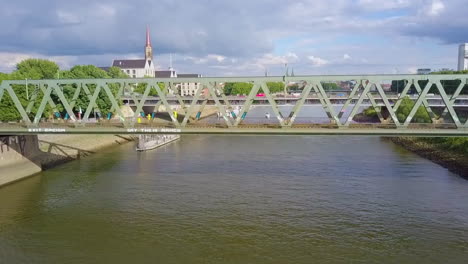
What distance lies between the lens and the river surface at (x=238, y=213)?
55.2 feet

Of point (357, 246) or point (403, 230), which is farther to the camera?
point (403, 230)

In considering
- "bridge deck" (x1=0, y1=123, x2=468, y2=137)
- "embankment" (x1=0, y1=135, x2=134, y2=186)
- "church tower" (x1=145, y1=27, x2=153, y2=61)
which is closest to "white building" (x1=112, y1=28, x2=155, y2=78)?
"church tower" (x1=145, y1=27, x2=153, y2=61)

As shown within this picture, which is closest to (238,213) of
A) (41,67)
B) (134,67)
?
(41,67)

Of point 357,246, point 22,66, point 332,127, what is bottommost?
point 357,246

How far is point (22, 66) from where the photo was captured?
6556cm

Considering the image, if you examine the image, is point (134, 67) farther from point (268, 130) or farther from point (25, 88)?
point (268, 130)

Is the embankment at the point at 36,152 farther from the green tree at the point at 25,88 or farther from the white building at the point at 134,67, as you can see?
the white building at the point at 134,67

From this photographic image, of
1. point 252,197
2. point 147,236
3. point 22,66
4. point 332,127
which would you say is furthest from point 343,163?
point 22,66

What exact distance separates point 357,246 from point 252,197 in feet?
26.4

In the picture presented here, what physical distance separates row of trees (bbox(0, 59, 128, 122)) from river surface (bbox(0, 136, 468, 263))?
844 cm

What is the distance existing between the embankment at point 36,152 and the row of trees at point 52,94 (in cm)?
303

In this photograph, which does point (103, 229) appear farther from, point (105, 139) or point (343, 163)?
point (105, 139)

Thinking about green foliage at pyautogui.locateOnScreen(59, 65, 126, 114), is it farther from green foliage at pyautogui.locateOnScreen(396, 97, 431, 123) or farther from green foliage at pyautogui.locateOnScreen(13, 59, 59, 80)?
green foliage at pyautogui.locateOnScreen(396, 97, 431, 123)

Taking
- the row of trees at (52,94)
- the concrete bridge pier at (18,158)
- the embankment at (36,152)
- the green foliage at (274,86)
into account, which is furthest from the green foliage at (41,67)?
the green foliage at (274,86)
